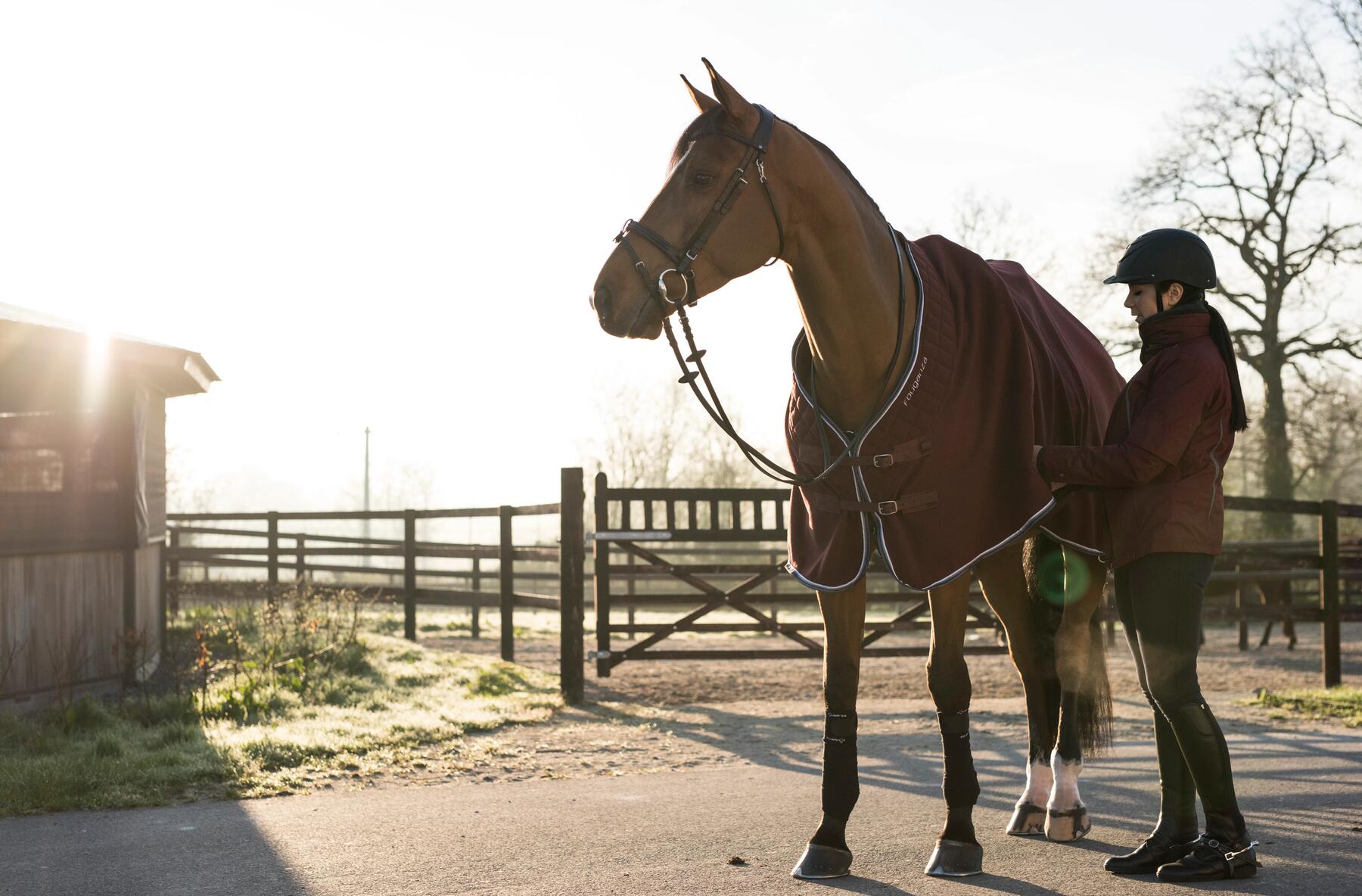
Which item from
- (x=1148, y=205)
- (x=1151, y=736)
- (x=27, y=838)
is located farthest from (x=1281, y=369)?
(x=27, y=838)

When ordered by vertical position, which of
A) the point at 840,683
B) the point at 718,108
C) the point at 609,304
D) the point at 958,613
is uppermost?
the point at 718,108

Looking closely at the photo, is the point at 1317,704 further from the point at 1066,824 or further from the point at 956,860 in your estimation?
the point at 956,860

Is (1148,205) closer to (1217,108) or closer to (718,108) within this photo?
(1217,108)

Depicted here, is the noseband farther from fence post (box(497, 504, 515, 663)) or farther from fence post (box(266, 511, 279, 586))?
fence post (box(266, 511, 279, 586))

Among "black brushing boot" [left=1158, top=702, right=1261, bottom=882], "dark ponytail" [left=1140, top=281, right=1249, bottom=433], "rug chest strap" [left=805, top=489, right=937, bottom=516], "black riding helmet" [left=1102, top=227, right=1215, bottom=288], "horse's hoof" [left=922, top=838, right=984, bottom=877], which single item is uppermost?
"black riding helmet" [left=1102, top=227, right=1215, bottom=288]

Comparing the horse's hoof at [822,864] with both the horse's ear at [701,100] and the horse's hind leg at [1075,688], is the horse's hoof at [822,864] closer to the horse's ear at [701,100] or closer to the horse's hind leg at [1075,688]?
the horse's hind leg at [1075,688]

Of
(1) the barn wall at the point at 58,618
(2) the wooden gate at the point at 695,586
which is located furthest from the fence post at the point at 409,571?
(1) the barn wall at the point at 58,618

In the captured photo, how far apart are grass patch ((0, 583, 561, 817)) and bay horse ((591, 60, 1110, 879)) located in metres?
2.88

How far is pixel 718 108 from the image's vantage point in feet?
12.0

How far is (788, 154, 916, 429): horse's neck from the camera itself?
372 centimetres

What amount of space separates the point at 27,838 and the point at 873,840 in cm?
323

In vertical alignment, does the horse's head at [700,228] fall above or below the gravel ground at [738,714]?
above

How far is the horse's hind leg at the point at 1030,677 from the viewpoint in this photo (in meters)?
4.15

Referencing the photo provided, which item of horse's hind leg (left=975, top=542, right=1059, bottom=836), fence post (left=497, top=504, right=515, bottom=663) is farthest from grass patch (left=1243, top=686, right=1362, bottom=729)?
fence post (left=497, top=504, right=515, bottom=663)
